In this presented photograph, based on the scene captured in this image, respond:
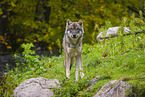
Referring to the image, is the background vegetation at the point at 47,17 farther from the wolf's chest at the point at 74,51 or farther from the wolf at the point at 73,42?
the wolf's chest at the point at 74,51

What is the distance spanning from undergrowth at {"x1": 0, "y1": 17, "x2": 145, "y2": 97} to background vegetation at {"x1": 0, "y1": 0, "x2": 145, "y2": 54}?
5.12 m

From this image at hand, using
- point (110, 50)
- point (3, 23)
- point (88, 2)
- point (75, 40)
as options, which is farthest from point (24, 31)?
point (75, 40)

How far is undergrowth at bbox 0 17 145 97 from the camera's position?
210 inches

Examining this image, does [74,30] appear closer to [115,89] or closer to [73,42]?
[73,42]

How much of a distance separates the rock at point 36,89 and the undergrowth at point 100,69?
0.30 metres

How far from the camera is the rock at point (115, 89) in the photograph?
14.1ft

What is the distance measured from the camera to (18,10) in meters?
16.4

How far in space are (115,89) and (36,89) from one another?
2.80m

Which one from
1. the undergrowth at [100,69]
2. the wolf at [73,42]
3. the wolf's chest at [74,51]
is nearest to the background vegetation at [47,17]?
the undergrowth at [100,69]

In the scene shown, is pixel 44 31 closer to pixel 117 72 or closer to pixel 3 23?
pixel 3 23

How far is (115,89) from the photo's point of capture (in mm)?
4445

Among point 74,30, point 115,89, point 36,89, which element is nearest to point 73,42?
point 74,30

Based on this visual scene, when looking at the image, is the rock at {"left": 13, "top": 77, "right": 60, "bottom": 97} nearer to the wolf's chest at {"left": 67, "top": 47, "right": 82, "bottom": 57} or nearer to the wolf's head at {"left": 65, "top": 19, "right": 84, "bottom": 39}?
the wolf's chest at {"left": 67, "top": 47, "right": 82, "bottom": 57}

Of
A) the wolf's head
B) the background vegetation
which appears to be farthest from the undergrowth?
the background vegetation
